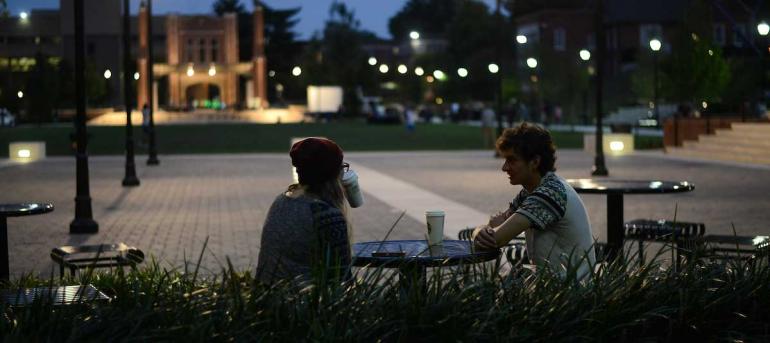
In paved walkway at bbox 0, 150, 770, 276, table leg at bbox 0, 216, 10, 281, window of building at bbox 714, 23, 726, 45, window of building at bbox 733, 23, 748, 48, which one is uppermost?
window of building at bbox 714, 23, 726, 45

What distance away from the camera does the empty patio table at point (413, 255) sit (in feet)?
21.1

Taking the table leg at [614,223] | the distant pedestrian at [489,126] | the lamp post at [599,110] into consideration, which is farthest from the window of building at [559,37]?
the table leg at [614,223]

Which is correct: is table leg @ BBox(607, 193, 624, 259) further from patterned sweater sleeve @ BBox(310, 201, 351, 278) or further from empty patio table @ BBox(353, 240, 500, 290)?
patterned sweater sleeve @ BBox(310, 201, 351, 278)

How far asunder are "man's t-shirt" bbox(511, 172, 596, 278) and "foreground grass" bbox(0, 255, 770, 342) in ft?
2.40

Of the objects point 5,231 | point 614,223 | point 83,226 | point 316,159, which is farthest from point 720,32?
point 316,159

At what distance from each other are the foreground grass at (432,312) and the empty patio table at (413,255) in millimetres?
378

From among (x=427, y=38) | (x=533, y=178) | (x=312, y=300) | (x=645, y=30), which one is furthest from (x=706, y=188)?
(x=427, y=38)

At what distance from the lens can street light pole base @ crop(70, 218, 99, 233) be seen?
16219 millimetres

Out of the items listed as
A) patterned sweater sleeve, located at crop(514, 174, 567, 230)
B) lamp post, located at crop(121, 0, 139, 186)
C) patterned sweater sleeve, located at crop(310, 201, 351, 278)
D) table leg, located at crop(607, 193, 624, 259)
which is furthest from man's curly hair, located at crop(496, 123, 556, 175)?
lamp post, located at crop(121, 0, 139, 186)

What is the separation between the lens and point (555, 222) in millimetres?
6941

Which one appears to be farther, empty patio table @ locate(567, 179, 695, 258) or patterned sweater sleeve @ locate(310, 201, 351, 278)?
empty patio table @ locate(567, 179, 695, 258)

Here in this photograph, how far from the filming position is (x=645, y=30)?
8712cm

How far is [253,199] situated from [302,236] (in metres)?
15.2

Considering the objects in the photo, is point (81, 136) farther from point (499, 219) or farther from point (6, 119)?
point (6, 119)
